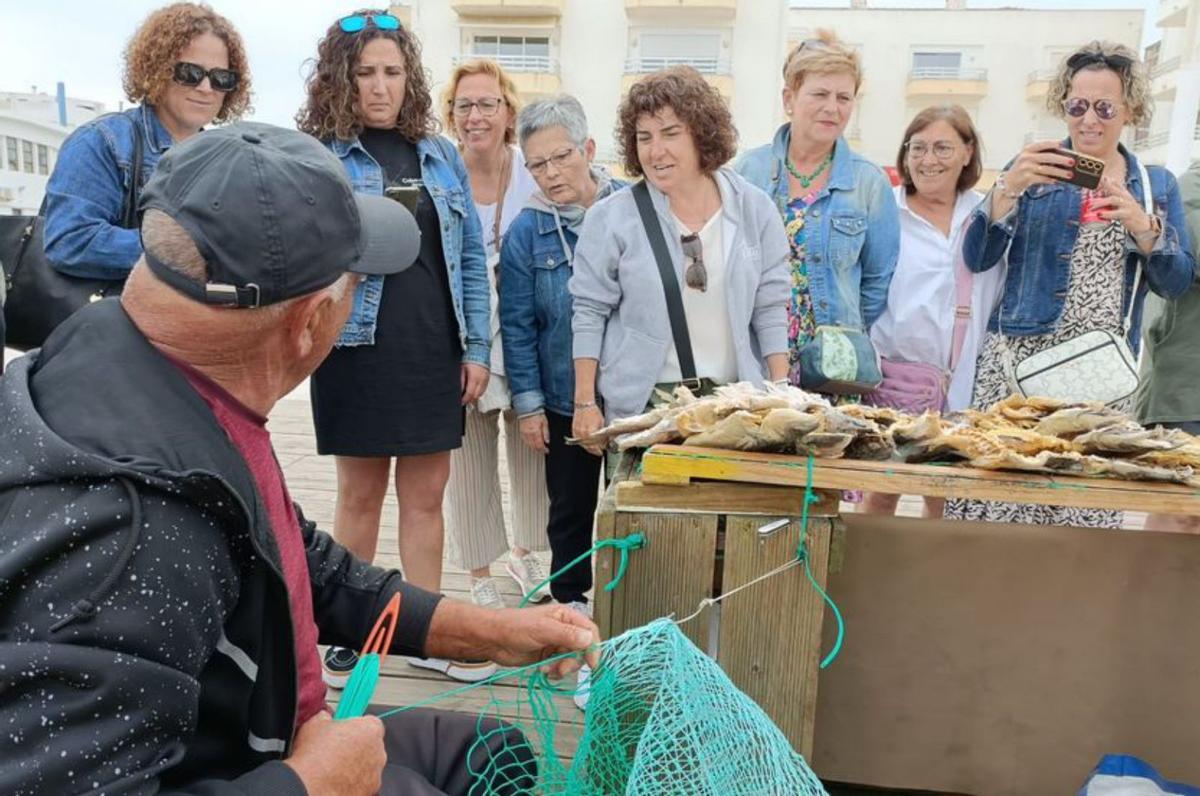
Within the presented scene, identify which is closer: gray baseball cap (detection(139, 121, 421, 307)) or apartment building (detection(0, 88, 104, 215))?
gray baseball cap (detection(139, 121, 421, 307))

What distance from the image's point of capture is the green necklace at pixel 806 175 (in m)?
3.11

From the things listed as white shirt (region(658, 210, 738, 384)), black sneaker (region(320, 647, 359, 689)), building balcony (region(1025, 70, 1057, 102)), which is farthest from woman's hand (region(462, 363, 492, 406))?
building balcony (region(1025, 70, 1057, 102))

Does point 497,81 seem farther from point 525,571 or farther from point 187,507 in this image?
point 187,507

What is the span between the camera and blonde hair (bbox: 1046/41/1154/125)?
297cm

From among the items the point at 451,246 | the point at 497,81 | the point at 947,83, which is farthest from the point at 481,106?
the point at 947,83

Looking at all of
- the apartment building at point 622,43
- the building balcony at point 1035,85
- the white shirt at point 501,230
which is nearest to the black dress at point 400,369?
the white shirt at point 501,230

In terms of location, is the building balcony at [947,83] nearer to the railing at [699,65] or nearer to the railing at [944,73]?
the railing at [944,73]

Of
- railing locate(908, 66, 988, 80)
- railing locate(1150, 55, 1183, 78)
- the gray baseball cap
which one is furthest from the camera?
railing locate(908, 66, 988, 80)

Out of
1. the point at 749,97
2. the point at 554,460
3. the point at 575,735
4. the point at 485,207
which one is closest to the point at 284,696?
the point at 575,735

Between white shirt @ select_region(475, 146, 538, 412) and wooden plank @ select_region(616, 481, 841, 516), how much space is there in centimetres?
158

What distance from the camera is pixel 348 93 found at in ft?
9.09

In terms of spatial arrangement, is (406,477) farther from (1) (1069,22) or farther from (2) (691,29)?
(1) (1069,22)

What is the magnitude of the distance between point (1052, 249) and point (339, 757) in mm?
2700

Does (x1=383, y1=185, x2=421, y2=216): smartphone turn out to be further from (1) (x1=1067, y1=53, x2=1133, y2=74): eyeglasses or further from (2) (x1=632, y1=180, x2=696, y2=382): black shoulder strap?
(1) (x1=1067, y1=53, x2=1133, y2=74): eyeglasses
